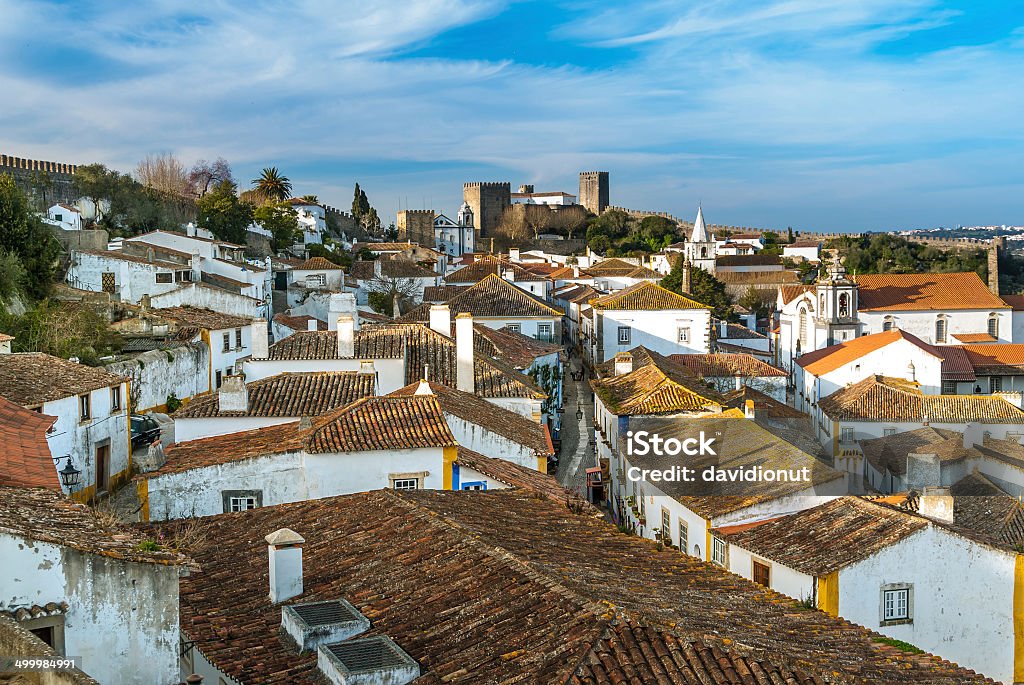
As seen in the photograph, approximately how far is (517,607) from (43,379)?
15.1 m

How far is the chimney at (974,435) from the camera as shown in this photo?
3356cm

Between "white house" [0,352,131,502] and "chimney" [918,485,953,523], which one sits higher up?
"white house" [0,352,131,502]

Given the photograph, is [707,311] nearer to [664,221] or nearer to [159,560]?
[159,560]

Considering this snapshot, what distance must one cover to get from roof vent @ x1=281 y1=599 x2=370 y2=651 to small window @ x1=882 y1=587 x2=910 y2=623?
9584mm

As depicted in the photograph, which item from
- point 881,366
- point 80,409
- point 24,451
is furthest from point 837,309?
point 24,451

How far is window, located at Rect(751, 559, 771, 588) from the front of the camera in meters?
16.1

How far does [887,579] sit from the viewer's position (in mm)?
15148

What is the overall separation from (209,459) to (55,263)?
21073 mm

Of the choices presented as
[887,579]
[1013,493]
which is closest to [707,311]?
[1013,493]

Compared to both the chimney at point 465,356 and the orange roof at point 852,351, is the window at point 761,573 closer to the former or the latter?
the chimney at point 465,356

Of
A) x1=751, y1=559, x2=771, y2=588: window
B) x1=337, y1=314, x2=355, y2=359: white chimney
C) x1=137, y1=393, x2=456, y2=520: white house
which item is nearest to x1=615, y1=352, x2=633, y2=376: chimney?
x1=337, y1=314, x2=355, y2=359: white chimney

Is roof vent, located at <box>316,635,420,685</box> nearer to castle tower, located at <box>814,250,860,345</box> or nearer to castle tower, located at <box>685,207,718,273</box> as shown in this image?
castle tower, located at <box>814,250,860,345</box>

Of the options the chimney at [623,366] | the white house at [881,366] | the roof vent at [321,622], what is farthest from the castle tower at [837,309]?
the roof vent at [321,622]

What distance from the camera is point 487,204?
112 meters
